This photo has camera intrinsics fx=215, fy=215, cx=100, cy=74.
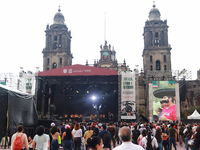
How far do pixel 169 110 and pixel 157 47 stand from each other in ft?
67.8

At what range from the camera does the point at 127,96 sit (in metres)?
27.0

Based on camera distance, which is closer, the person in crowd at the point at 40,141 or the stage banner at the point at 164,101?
the person in crowd at the point at 40,141

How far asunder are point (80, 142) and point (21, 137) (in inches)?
122

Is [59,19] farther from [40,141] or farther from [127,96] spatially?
[40,141]

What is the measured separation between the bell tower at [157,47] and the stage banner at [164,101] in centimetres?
1596

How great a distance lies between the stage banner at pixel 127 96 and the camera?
1024 inches

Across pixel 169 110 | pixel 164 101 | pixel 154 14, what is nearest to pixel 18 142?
pixel 169 110

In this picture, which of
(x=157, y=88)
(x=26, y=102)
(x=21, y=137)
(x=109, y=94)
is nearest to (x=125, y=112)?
(x=109, y=94)

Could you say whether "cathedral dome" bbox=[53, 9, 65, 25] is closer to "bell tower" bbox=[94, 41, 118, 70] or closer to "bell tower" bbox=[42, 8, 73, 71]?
"bell tower" bbox=[42, 8, 73, 71]

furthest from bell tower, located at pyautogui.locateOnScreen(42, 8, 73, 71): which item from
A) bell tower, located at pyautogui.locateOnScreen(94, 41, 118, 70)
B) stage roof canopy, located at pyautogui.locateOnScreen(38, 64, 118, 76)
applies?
stage roof canopy, located at pyautogui.locateOnScreen(38, 64, 118, 76)

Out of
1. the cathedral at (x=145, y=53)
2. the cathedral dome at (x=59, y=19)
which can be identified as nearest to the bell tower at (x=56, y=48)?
the cathedral at (x=145, y=53)

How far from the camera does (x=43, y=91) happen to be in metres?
27.5

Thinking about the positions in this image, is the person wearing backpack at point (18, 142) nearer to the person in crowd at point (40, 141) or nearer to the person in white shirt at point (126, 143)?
the person in crowd at point (40, 141)

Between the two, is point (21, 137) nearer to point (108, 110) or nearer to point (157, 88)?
point (157, 88)
